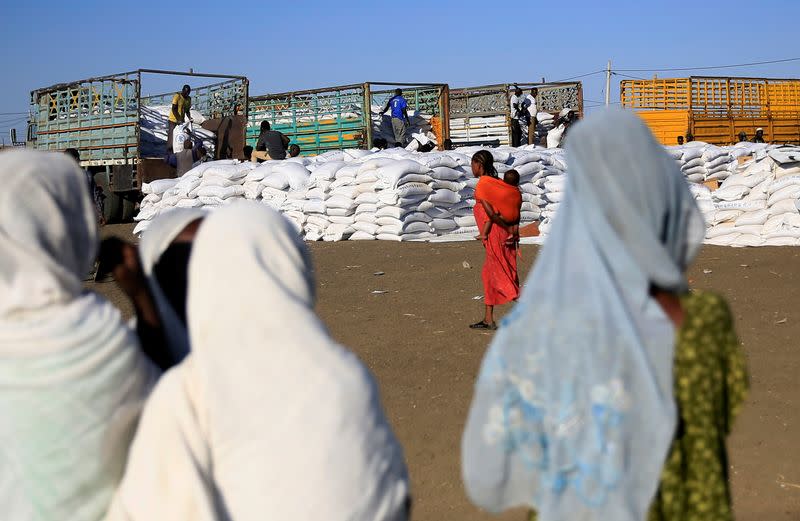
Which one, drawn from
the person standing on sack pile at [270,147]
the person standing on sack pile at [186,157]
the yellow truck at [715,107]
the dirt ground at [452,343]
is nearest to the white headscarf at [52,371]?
the dirt ground at [452,343]

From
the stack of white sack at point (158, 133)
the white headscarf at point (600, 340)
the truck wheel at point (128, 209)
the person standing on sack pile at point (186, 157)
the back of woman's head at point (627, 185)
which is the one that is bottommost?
the truck wheel at point (128, 209)

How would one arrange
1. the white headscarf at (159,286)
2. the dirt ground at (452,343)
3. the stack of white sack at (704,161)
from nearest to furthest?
the white headscarf at (159,286), the dirt ground at (452,343), the stack of white sack at (704,161)

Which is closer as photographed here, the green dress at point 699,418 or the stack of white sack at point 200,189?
the green dress at point 699,418

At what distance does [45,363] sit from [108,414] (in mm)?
152

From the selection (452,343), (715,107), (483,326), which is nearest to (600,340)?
(452,343)

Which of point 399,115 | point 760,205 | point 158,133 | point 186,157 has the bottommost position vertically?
point 760,205

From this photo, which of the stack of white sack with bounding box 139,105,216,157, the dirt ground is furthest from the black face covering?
the stack of white sack with bounding box 139,105,216,157

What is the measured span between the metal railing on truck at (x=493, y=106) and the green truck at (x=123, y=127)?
450 cm

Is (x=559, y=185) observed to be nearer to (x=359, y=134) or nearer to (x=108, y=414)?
(x=359, y=134)

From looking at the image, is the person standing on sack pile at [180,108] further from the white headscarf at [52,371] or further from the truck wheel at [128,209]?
the white headscarf at [52,371]

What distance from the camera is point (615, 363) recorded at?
177cm

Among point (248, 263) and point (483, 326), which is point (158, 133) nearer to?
point (483, 326)

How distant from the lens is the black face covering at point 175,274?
2139 millimetres

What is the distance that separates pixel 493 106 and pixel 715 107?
6692 millimetres
